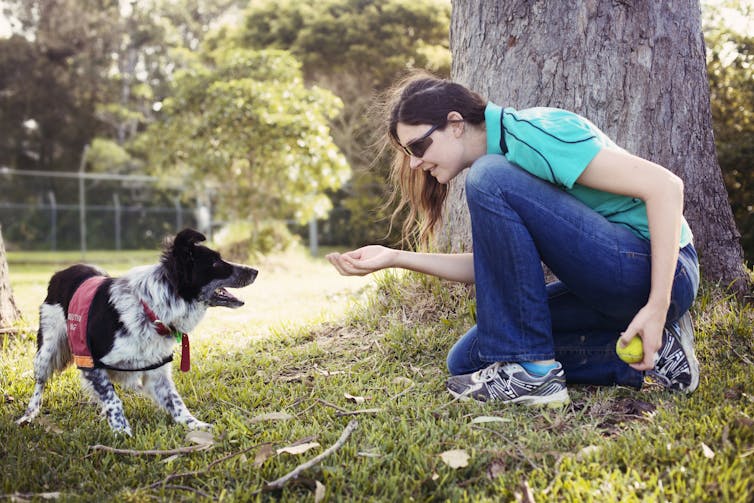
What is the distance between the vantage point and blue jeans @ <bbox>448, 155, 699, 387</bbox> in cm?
227

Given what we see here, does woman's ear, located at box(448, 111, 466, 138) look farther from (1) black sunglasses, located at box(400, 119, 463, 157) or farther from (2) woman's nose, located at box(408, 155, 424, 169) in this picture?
(2) woman's nose, located at box(408, 155, 424, 169)

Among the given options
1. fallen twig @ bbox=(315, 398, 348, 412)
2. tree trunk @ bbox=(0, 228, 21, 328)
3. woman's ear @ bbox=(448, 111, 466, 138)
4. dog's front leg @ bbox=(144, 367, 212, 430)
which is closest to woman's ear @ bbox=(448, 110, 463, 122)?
woman's ear @ bbox=(448, 111, 466, 138)

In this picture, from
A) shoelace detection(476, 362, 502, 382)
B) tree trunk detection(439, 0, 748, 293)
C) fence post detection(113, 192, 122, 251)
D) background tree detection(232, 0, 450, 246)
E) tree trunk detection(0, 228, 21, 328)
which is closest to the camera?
shoelace detection(476, 362, 502, 382)

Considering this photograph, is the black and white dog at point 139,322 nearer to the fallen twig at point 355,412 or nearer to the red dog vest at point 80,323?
the red dog vest at point 80,323

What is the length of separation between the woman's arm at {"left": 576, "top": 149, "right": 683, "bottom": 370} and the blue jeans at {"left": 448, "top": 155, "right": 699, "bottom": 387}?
17 cm

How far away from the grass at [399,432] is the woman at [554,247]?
162 mm

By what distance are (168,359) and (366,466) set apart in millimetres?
1240

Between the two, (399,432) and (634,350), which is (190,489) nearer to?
(399,432)

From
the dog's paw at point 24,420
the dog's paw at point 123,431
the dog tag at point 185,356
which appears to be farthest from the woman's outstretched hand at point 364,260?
the dog's paw at point 24,420

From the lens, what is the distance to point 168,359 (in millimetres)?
2861

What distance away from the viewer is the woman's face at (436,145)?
2498mm

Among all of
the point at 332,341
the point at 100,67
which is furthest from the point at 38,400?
the point at 100,67

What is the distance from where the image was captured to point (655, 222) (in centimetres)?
210

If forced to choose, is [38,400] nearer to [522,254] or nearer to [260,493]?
[260,493]
